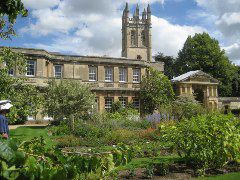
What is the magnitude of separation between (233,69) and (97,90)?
3200 cm

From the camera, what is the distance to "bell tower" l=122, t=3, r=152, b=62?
2704 inches

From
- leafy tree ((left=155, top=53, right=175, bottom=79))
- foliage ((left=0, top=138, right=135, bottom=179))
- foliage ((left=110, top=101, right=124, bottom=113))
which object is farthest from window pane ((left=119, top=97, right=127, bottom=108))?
foliage ((left=0, top=138, right=135, bottom=179))

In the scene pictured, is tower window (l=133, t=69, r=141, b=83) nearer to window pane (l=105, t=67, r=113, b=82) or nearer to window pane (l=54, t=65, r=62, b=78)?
window pane (l=105, t=67, r=113, b=82)

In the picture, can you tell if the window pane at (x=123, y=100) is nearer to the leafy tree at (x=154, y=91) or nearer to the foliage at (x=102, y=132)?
the leafy tree at (x=154, y=91)

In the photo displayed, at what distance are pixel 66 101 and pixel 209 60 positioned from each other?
3757 cm

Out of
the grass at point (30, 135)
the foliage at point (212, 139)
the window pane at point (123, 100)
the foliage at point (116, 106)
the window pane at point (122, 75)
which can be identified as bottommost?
the grass at point (30, 135)

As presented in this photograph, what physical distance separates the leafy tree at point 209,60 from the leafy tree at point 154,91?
19.7m

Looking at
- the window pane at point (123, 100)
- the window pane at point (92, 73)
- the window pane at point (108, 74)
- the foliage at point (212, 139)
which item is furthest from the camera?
the window pane at point (108, 74)

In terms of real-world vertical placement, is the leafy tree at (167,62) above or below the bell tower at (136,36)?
below

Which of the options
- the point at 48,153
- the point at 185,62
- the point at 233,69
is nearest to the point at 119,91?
the point at 185,62

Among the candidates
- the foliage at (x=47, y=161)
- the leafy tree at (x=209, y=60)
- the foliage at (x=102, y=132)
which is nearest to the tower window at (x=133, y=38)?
the leafy tree at (x=209, y=60)

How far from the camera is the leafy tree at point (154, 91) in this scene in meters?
38.1

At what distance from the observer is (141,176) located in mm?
9469

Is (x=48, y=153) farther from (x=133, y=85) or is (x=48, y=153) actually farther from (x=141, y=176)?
(x=133, y=85)
